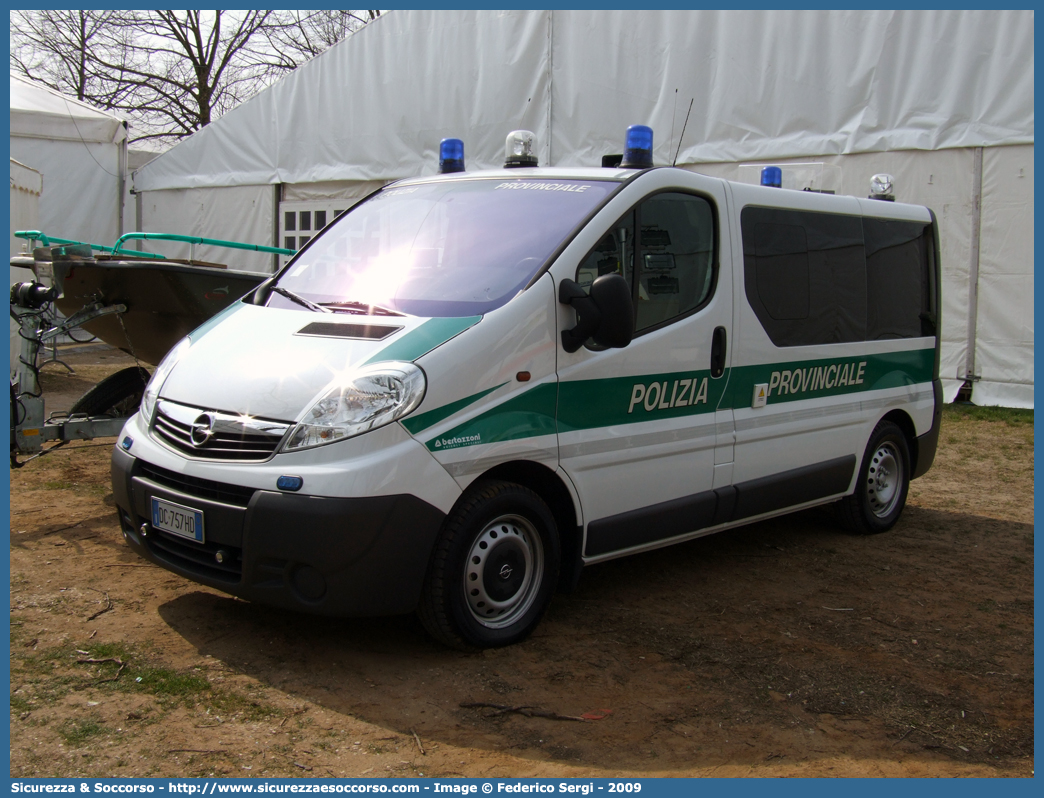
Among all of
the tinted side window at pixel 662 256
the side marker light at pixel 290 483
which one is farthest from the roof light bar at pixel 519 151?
the side marker light at pixel 290 483

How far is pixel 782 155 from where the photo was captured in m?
12.3

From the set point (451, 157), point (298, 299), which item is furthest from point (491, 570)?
point (451, 157)

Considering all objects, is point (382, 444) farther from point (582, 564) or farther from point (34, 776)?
point (34, 776)

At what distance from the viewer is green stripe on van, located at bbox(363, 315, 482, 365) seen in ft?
12.0

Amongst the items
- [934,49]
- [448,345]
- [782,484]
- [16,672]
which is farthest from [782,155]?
[16,672]

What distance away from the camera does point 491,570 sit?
392 cm

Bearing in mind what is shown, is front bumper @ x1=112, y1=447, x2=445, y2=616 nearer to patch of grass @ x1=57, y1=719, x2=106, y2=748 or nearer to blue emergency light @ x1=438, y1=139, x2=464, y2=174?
patch of grass @ x1=57, y1=719, x2=106, y2=748

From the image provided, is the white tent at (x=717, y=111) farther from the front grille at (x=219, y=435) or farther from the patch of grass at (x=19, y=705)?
the patch of grass at (x=19, y=705)

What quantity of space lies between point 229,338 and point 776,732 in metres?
2.69

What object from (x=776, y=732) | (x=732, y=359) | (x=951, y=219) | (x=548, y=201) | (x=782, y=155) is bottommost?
(x=776, y=732)

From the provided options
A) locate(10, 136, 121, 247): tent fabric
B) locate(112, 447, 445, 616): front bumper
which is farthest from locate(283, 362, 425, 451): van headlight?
locate(10, 136, 121, 247): tent fabric

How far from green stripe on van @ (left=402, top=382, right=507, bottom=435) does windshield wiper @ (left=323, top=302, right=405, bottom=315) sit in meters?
0.53

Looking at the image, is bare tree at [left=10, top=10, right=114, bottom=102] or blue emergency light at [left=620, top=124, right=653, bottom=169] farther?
bare tree at [left=10, top=10, right=114, bottom=102]

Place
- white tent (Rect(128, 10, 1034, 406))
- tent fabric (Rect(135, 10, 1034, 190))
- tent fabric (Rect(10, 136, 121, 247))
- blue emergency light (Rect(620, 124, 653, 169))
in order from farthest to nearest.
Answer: tent fabric (Rect(10, 136, 121, 247)) < tent fabric (Rect(135, 10, 1034, 190)) < white tent (Rect(128, 10, 1034, 406)) < blue emergency light (Rect(620, 124, 653, 169))
